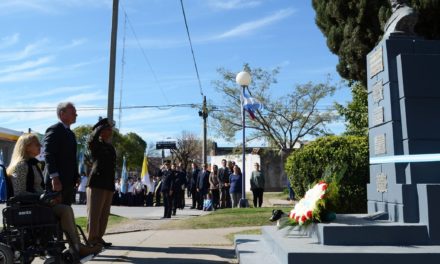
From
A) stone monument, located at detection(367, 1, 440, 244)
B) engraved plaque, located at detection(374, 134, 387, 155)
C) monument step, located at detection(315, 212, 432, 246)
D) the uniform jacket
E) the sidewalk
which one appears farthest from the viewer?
engraved plaque, located at detection(374, 134, 387, 155)

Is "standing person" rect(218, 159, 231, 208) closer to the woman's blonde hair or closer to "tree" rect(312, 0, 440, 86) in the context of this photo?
"tree" rect(312, 0, 440, 86)

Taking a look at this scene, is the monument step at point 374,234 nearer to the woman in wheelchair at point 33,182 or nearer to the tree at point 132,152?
the woman in wheelchair at point 33,182

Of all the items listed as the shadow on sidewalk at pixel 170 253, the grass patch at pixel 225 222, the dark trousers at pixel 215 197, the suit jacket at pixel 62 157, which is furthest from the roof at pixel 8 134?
the suit jacket at pixel 62 157

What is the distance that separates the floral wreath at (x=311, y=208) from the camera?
615 cm

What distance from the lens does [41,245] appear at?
5602 mm

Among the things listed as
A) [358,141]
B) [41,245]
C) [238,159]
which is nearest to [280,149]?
[238,159]

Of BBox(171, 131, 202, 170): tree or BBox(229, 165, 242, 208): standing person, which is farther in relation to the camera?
BBox(171, 131, 202, 170): tree

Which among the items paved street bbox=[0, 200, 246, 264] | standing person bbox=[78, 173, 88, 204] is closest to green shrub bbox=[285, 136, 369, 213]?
paved street bbox=[0, 200, 246, 264]

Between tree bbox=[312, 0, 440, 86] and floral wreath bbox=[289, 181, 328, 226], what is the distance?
28.7 feet

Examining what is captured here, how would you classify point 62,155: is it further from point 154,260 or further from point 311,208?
point 311,208

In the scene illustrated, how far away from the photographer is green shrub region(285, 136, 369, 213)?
11383 mm

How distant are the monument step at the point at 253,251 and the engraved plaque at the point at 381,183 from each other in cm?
188

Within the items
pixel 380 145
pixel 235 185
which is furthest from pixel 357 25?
pixel 380 145

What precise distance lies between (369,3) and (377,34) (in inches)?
36.7
